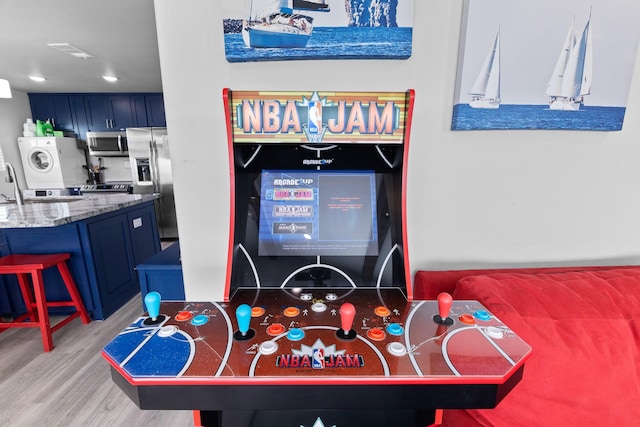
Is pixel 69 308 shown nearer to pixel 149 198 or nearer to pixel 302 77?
pixel 149 198

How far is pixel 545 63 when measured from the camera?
Result: 1.06 metres

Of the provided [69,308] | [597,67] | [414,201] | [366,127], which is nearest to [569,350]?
[414,201]

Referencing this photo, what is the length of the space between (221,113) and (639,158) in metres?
1.67

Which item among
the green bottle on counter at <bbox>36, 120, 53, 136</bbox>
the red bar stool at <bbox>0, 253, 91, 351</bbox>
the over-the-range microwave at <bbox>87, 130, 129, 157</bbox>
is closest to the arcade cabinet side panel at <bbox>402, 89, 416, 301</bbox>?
the red bar stool at <bbox>0, 253, 91, 351</bbox>

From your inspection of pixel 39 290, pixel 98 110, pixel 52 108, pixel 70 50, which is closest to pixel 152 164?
pixel 98 110

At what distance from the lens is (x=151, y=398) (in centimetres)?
53

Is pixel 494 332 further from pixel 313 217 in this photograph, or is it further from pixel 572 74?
pixel 572 74

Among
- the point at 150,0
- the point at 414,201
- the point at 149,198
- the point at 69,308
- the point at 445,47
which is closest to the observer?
the point at 445,47

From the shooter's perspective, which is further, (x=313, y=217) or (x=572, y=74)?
(x=572, y=74)

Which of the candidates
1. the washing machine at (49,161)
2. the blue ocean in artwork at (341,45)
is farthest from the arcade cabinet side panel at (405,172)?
the washing machine at (49,161)

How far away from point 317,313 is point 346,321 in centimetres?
14

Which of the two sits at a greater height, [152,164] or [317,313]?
[152,164]

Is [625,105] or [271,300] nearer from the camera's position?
[271,300]

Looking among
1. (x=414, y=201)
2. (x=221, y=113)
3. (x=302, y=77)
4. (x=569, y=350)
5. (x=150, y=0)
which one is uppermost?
(x=150, y=0)
